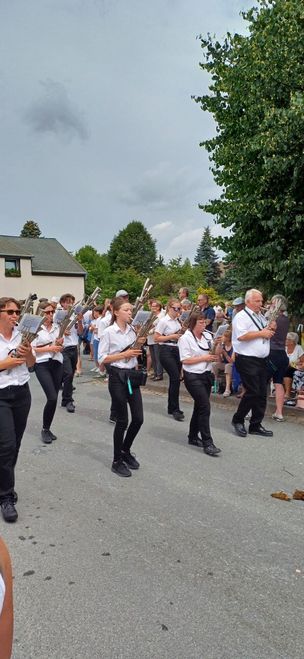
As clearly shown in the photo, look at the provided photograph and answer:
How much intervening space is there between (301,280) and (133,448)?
5.47 meters

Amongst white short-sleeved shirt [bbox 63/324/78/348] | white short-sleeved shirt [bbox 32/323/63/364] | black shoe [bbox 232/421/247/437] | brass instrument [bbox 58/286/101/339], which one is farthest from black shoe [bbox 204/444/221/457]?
white short-sleeved shirt [bbox 63/324/78/348]

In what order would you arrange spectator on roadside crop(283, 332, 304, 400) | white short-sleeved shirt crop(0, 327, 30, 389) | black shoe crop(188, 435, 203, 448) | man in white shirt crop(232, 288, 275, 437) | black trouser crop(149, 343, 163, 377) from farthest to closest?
1. black trouser crop(149, 343, 163, 377)
2. spectator on roadside crop(283, 332, 304, 400)
3. man in white shirt crop(232, 288, 275, 437)
4. black shoe crop(188, 435, 203, 448)
5. white short-sleeved shirt crop(0, 327, 30, 389)

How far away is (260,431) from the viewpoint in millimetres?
7098

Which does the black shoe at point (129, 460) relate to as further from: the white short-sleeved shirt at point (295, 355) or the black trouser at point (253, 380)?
the white short-sleeved shirt at point (295, 355)

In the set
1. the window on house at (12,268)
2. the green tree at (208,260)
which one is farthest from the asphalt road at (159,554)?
the green tree at (208,260)

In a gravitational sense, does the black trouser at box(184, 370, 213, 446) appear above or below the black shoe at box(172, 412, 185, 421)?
above

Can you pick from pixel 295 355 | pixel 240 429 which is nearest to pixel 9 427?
pixel 240 429

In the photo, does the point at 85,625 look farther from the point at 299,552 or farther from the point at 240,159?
the point at 240,159

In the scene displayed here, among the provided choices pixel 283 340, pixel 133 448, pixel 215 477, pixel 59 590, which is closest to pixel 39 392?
pixel 133 448

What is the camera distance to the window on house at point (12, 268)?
1607 inches

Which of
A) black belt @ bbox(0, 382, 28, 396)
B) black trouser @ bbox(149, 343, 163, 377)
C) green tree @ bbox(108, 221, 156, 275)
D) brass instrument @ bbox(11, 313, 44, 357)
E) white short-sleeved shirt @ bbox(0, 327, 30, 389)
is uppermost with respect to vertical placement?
green tree @ bbox(108, 221, 156, 275)

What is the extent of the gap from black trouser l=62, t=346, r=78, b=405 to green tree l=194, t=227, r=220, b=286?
38.0m

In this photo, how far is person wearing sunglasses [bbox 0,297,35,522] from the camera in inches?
171

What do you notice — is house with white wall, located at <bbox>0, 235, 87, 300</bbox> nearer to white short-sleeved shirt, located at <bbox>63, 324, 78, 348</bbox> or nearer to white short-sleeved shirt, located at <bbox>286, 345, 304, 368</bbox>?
white short-sleeved shirt, located at <bbox>63, 324, 78, 348</bbox>
